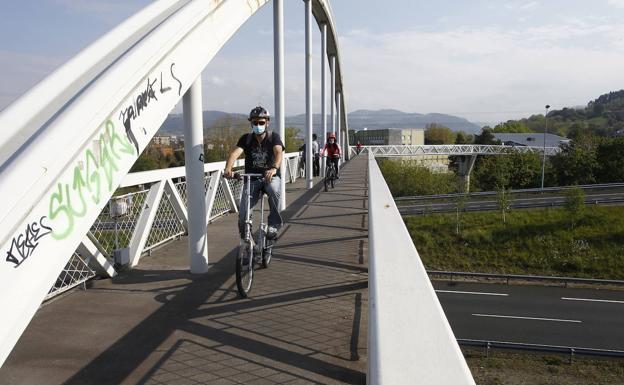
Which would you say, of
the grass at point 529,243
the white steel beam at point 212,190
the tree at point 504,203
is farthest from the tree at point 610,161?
the white steel beam at point 212,190

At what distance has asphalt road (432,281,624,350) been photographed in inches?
722

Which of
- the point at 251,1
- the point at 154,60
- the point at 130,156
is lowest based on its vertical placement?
the point at 130,156

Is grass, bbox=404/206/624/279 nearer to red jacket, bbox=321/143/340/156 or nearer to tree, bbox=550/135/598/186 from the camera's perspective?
red jacket, bbox=321/143/340/156

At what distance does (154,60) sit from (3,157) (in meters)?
1.30

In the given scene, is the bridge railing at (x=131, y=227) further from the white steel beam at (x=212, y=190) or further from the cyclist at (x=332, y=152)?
the cyclist at (x=332, y=152)

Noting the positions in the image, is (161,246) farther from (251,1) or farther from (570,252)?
(570,252)

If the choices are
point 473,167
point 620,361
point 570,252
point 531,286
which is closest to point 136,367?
point 620,361

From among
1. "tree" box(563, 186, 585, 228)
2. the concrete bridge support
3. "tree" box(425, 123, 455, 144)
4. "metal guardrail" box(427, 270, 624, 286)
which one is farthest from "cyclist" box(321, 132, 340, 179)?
"tree" box(425, 123, 455, 144)

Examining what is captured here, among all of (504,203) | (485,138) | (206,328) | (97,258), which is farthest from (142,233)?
(485,138)

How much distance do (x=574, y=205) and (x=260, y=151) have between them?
104 feet

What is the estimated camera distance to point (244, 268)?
4.19 meters

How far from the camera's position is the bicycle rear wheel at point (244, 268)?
4051mm

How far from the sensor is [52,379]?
107 inches

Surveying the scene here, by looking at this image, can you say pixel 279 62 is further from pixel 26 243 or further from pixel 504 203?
pixel 504 203
